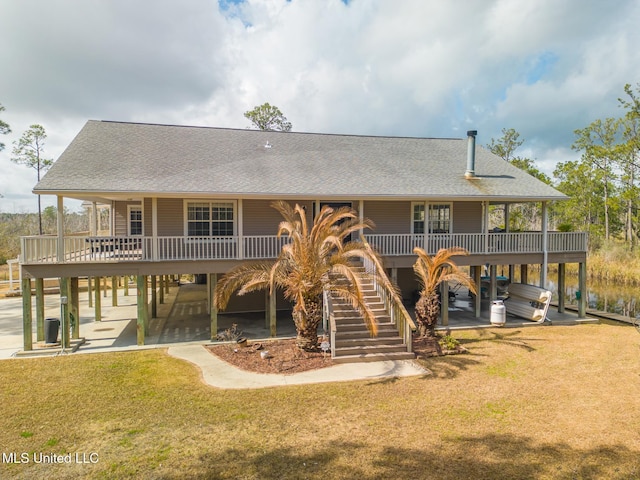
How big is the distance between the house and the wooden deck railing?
48 millimetres

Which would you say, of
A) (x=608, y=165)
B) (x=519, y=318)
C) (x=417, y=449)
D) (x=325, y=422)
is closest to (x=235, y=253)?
(x=325, y=422)

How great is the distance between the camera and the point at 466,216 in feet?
59.6

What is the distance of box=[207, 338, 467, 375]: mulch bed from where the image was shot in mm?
10750

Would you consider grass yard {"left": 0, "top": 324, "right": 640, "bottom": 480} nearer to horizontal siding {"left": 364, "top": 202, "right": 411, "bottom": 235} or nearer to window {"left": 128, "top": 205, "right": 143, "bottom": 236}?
horizontal siding {"left": 364, "top": 202, "right": 411, "bottom": 235}

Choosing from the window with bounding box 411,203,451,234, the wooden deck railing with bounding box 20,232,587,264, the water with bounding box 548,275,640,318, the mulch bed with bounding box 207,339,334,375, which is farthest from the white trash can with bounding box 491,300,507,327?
the water with bounding box 548,275,640,318

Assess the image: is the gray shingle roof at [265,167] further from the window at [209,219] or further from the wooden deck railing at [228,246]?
the wooden deck railing at [228,246]

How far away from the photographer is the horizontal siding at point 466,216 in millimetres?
18016

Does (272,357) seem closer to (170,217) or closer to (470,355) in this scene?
(470,355)

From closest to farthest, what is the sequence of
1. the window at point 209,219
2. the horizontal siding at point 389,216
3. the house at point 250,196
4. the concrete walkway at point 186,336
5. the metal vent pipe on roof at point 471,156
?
the concrete walkway at point 186,336 < the house at point 250,196 < the window at point 209,219 < the horizontal siding at point 389,216 < the metal vent pipe on roof at point 471,156

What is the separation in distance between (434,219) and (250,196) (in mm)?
8826

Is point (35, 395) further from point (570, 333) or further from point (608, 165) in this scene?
point (608, 165)

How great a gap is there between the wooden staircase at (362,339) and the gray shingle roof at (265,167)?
4279mm

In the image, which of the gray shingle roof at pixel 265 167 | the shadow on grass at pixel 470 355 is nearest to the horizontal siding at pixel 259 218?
the gray shingle roof at pixel 265 167

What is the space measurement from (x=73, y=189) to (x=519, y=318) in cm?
1754
